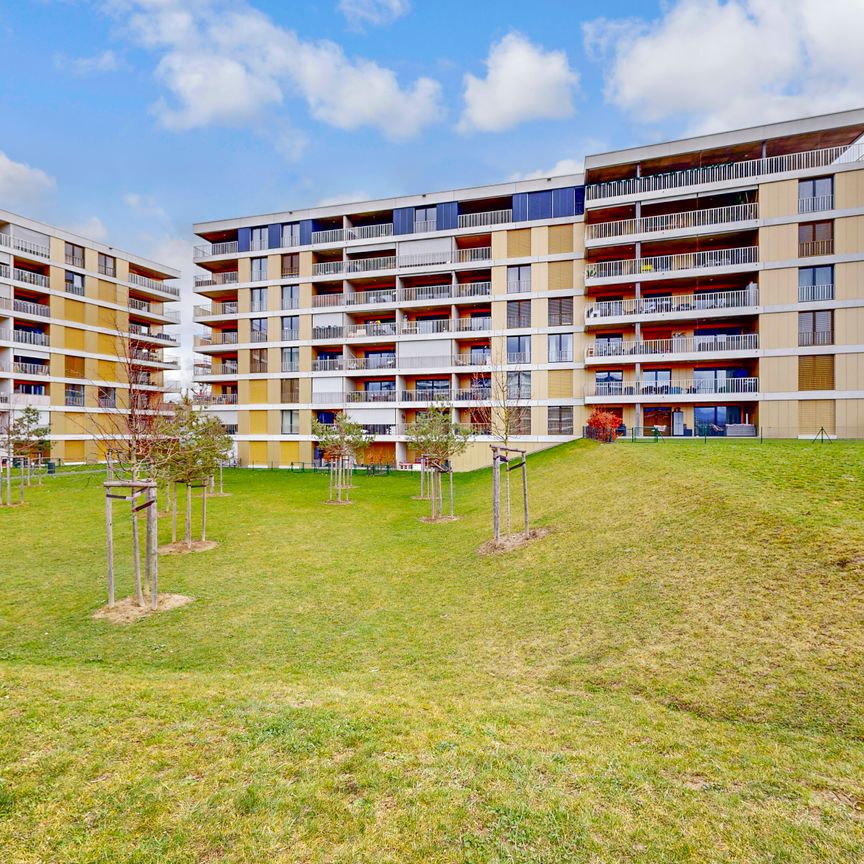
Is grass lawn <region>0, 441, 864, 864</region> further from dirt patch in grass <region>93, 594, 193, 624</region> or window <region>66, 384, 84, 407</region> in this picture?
window <region>66, 384, 84, 407</region>

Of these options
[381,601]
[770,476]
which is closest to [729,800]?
[381,601]

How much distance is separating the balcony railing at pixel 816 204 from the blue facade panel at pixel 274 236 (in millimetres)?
37257

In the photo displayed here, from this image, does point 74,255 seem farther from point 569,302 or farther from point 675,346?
point 675,346

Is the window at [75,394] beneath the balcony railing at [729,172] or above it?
beneath

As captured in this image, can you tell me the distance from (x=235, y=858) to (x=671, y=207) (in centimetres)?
3956

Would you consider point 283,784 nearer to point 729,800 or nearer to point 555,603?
point 729,800

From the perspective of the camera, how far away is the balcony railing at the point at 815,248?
29170 millimetres

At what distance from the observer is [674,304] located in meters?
32.8

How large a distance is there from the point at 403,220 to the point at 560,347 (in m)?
16.2

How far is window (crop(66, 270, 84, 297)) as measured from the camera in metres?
44.3

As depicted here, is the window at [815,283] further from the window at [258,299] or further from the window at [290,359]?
the window at [258,299]

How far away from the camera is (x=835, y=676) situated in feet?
18.0

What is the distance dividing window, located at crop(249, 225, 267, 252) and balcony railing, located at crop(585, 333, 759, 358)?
1137 inches

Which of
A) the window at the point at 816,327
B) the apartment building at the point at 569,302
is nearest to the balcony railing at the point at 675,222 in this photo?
the apartment building at the point at 569,302
